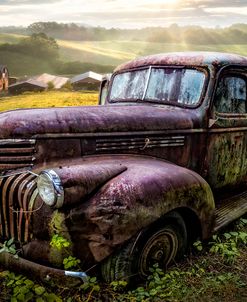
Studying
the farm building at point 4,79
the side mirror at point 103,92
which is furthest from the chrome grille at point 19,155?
the farm building at point 4,79

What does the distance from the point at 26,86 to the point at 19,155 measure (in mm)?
40815

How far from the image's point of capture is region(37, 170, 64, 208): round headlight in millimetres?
3043

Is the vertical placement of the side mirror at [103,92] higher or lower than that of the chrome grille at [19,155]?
higher

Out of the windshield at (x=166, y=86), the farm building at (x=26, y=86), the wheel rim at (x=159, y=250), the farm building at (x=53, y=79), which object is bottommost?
the farm building at (x=26, y=86)

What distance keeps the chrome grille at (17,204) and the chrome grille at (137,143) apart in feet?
2.48

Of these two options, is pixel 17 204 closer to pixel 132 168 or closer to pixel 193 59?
pixel 132 168

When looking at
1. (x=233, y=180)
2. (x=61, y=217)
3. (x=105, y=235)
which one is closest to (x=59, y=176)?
(x=61, y=217)

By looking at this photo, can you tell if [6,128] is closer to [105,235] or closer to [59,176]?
[59,176]

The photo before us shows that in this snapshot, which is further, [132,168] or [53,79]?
[53,79]

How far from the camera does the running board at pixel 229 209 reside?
4301 millimetres

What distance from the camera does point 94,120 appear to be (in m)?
3.91

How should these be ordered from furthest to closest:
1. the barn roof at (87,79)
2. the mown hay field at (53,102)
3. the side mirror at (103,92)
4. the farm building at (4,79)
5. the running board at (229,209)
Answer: the farm building at (4,79) < the barn roof at (87,79) < the mown hay field at (53,102) < the side mirror at (103,92) < the running board at (229,209)

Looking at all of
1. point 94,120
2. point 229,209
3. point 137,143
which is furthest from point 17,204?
point 229,209

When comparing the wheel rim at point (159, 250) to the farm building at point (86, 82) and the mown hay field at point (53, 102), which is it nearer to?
the mown hay field at point (53, 102)
